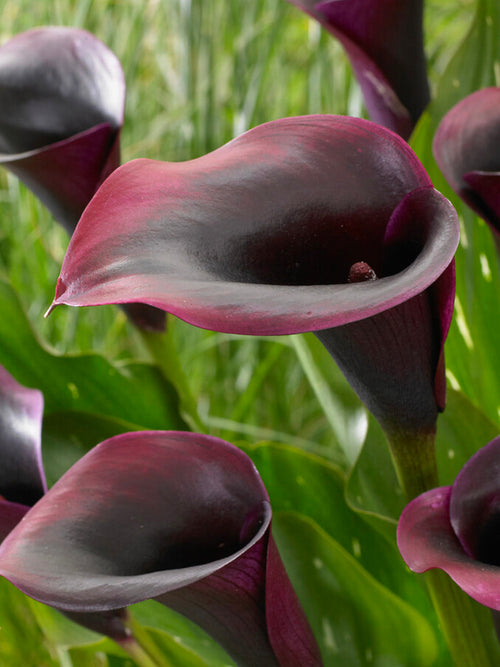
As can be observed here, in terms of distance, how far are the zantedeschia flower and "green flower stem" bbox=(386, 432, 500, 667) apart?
2 centimetres

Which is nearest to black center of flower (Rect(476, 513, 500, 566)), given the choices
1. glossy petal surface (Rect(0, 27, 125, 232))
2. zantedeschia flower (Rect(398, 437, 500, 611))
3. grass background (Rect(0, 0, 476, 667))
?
zantedeschia flower (Rect(398, 437, 500, 611))

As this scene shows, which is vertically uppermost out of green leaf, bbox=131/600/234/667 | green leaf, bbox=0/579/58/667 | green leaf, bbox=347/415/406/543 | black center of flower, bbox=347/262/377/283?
black center of flower, bbox=347/262/377/283

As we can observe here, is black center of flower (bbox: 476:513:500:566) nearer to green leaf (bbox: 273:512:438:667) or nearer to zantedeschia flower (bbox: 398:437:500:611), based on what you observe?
zantedeschia flower (bbox: 398:437:500:611)

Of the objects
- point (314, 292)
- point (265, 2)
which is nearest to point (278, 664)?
point (314, 292)

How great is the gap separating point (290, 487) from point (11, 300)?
0.64 ft

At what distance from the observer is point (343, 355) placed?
250 mm

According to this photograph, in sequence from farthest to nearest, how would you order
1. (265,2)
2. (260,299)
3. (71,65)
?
1. (265,2)
2. (71,65)
3. (260,299)

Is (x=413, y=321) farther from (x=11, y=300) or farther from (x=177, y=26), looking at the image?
Result: (x=177, y=26)

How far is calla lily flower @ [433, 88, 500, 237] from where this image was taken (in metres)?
0.33

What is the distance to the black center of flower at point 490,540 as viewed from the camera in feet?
0.85

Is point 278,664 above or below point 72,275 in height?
below

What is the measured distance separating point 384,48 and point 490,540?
26 centimetres

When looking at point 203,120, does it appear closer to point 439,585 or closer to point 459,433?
point 459,433

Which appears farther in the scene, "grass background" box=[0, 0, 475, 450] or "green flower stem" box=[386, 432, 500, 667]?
"grass background" box=[0, 0, 475, 450]
